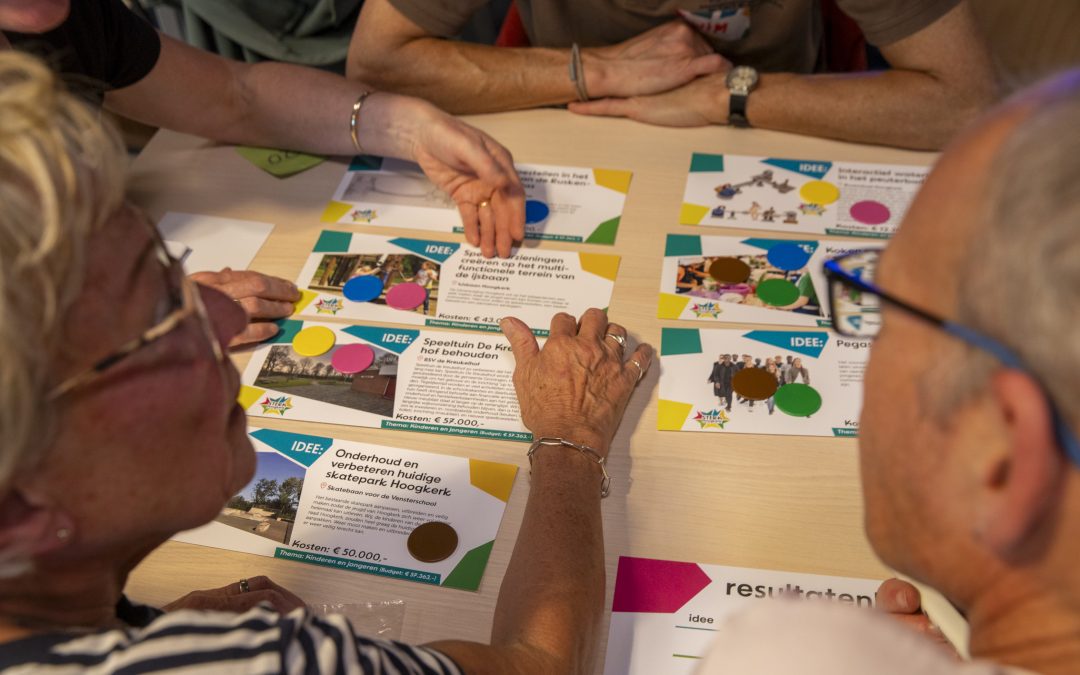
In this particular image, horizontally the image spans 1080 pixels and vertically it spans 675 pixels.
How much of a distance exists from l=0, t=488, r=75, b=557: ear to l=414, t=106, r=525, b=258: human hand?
100cm

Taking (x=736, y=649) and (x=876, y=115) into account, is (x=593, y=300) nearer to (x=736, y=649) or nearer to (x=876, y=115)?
(x=876, y=115)

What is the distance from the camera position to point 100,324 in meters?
0.85

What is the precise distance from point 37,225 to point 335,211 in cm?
109

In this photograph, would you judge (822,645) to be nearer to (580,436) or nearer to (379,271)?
(580,436)

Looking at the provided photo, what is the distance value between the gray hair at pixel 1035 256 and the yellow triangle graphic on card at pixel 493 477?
76cm

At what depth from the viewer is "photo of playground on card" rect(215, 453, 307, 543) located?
1.33 metres

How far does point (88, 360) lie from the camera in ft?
2.73

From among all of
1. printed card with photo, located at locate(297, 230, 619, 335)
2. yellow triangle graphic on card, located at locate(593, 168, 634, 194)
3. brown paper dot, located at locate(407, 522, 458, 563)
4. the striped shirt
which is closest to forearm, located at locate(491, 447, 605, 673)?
brown paper dot, located at locate(407, 522, 458, 563)

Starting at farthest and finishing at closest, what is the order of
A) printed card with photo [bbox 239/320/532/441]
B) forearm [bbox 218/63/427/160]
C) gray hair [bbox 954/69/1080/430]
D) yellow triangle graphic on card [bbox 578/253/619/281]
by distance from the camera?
forearm [bbox 218/63/427/160] < yellow triangle graphic on card [bbox 578/253/619/281] < printed card with photo [bbox 239/320/532/441] < gray hair [bbox 954/69/1080/430]

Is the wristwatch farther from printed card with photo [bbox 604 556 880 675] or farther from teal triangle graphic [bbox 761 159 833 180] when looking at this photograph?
printed card with photo [bbox 604 556 880 675]

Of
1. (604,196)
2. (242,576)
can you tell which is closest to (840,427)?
(604,196)

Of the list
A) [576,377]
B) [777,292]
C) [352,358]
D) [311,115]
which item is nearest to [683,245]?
[777,292]

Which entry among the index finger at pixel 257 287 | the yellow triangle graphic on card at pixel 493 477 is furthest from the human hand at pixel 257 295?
the yellow triangle graphic on card at pixel 493 477

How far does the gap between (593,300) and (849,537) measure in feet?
1.94
